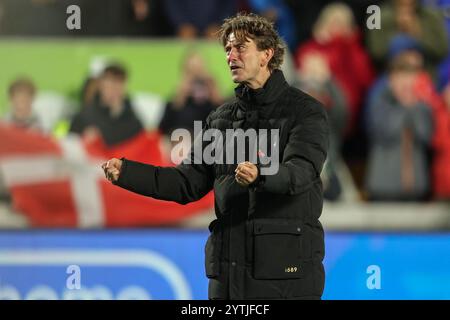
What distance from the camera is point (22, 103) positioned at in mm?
8648

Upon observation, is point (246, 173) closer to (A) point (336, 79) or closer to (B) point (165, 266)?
(B) point (165, 266)

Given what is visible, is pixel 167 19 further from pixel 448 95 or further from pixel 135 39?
pixel 448 95

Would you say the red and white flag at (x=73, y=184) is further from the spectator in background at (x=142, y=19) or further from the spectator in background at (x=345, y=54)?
the spectator in background at (x=345, y=54)

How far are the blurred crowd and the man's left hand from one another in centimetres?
455

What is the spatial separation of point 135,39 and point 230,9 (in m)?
0.87

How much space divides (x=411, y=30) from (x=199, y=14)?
185 centimetres

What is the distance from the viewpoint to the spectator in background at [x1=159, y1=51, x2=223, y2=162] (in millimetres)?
8547

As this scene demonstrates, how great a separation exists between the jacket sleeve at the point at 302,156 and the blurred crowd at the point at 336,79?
4.24 m

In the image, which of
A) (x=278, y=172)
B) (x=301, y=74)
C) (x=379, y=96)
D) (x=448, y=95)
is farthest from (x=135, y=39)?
(x=278, y=172)

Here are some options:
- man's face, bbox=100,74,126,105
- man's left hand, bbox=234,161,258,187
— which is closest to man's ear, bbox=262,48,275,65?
man's left hand, bbox=234,161,258,187

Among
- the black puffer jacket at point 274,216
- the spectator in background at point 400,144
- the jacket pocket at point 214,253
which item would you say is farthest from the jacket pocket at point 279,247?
the spectator in background at point 400,144

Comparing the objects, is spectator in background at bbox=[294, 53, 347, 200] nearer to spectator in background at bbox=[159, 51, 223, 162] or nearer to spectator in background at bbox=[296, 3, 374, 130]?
spectator in background at bbox=[296, 3, 374, 130]

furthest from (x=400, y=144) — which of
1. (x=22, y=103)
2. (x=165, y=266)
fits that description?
(x=22, y=103)

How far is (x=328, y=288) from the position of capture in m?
7.95
